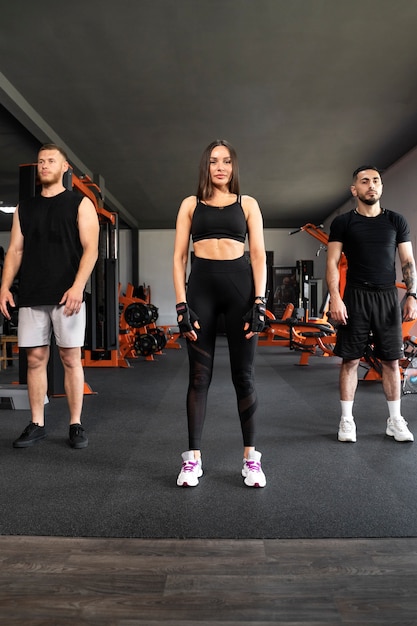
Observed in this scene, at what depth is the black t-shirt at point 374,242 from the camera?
2.36 m

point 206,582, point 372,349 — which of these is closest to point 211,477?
point 206,582

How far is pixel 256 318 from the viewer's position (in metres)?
1.72

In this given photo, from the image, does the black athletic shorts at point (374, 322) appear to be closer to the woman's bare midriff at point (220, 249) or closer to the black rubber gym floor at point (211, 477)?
the black rubber gym floor at point (211, 477)

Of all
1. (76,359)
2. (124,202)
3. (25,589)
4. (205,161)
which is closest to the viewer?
(25,589)

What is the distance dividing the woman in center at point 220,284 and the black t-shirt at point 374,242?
0.75m

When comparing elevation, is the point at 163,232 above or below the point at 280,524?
above

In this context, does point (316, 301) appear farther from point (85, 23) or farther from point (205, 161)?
point (205, 161)

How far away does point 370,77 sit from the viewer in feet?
16.0

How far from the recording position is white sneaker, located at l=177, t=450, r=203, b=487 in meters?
1.78

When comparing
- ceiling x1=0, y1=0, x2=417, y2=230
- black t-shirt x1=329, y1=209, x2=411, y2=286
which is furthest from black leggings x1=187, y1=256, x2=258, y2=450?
ceiling x1=0, y1=0, x2=417, y2=230

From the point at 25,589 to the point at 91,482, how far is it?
0.71 metres

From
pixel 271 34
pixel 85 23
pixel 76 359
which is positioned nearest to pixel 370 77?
pixel 271 34

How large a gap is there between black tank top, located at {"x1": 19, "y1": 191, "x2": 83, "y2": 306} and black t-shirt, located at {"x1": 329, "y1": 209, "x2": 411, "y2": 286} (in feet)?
4.27

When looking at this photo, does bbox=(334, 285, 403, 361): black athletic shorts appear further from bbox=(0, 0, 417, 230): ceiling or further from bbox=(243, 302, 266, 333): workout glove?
bbox=(0, 0, 417, 230): ceiling
